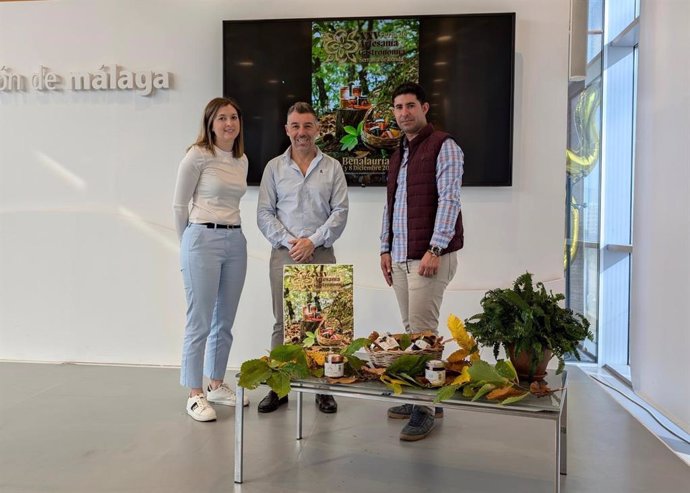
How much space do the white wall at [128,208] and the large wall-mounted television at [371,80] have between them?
0.14 metres

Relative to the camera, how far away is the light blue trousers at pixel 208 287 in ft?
9.65

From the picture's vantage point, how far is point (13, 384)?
3.69 metres

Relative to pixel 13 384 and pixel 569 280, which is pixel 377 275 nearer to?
pixel 569 280

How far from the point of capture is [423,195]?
2814 mm

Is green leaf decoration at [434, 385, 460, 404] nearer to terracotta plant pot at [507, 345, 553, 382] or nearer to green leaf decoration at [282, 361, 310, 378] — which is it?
terracotta plant pot at [507, 345, 553, 382]

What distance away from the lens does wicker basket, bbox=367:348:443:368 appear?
7.14 feet

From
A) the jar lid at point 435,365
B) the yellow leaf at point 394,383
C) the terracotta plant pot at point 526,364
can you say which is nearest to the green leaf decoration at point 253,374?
the yellow leaf at point 394,383

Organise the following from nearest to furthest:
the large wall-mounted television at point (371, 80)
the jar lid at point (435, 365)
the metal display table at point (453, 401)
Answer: the metal display table at point (453, 401) → the jar lid at point (435, 365) → the large wall-mounted television at point (371, 80)

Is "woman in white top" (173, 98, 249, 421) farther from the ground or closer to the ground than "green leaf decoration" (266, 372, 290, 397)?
farther from the ground

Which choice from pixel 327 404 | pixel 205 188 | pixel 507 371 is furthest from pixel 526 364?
pixel 205 188

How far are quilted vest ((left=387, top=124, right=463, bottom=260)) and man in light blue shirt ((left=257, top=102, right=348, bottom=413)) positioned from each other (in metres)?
0.47

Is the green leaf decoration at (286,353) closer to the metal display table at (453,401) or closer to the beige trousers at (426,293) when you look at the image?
the metal display table at (453,401)

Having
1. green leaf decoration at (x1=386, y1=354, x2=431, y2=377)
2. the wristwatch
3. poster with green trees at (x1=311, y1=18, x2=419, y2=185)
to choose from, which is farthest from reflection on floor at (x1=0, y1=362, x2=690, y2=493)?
poster with green trees at (x1=311, y1=18, x2=419, y2=185)

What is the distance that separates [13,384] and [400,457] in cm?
266
